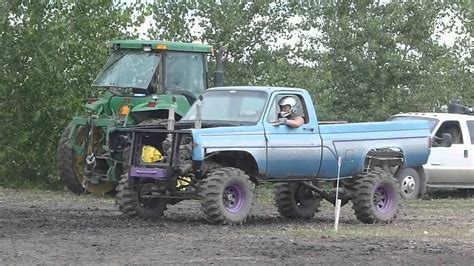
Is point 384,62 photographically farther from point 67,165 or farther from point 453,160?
point 67,165

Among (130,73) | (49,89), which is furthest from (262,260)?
(49,89)

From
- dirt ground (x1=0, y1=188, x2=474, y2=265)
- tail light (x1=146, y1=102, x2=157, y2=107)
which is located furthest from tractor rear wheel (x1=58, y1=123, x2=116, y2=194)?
dirt ground (x1=0, y1=188, x2=474, y2=265)

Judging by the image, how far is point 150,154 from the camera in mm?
13641

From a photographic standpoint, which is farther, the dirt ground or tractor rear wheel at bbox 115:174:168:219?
tractor rear wheel at bbox 115:174:168:219

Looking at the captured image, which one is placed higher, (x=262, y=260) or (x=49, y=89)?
(x=49, y=89)

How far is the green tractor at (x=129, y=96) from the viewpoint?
17141mm

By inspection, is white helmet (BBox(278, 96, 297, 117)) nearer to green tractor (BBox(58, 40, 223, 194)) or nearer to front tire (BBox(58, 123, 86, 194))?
green tractor (BBox(58, 40, 223, 194))

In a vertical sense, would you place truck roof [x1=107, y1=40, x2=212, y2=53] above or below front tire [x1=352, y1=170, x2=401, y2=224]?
above

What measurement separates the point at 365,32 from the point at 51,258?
1871 centimetres

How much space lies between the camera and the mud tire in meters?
15.0

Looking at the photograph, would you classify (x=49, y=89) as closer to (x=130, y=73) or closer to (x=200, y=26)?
(x=130, y=73)

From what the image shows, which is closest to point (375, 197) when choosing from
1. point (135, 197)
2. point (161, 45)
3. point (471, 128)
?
point (135, 197)

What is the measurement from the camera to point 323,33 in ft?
91.0

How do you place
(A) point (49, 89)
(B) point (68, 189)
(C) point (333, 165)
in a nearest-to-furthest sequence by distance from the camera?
(C) point (333, 165)
(B) point (68, 189)
(A) point (49, 89)
